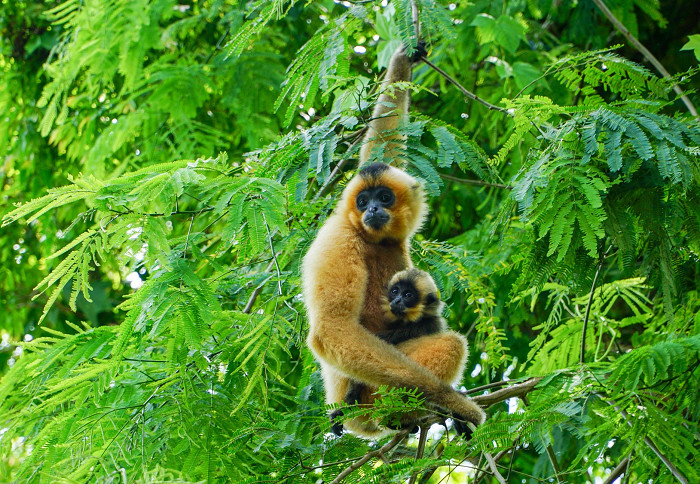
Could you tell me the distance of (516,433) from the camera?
9.73 ft

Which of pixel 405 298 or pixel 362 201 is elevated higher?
pixel 362 201

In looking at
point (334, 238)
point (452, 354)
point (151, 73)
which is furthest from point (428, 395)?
point (151, 73)

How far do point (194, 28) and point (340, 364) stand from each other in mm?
5110

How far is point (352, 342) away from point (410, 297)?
0.50m

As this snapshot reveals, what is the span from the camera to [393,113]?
13.9 feet

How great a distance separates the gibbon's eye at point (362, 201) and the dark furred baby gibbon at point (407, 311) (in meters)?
→ 0.42

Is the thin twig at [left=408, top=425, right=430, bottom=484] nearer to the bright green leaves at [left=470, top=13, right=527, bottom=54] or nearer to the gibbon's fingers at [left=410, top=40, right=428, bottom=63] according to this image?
the gibbon's fingers at [left=410, top=40, right=428, bottom=63]

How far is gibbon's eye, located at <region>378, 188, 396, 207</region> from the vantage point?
4021 mm

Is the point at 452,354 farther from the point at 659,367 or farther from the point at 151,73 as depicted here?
the point at 151,73

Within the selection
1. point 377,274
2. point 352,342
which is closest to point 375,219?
point 377,274

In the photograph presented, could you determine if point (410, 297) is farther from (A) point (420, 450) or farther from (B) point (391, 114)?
(B) point (391, 114)

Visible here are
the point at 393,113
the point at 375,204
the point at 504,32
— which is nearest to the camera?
the point at 375,204

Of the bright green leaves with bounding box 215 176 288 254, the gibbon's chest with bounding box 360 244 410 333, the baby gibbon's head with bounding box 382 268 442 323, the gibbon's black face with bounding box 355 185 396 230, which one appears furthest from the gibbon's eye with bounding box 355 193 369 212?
the bright green leaves with bounding box 215 176 288 254

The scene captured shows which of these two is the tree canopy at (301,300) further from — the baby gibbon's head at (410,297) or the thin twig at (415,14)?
the baby gibbon's head at (410,297)
